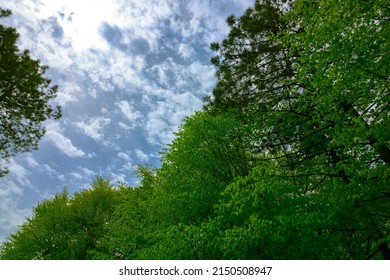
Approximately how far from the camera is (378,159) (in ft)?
36.7

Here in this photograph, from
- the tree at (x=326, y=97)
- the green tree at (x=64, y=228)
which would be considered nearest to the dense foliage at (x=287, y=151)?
the tree at (x=326, y=97)

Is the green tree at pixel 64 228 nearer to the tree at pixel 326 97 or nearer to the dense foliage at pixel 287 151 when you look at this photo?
the dense foliage at pixel 287 151

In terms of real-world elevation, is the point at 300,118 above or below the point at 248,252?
above

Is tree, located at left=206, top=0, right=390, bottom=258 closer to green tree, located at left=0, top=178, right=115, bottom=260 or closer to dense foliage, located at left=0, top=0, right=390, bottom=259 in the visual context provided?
dense foliage, located at left=0, top=0, right=390, bottom=259

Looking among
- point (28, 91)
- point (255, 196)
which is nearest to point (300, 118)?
point (255, 196)

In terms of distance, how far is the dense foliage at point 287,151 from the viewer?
8828 millimetres

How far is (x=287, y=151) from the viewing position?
49.4ft

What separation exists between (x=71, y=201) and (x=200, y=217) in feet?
65.6

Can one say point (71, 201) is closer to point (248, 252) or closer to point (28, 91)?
point (28, 91)

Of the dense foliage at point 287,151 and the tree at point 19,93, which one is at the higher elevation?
the tree at point 19,93

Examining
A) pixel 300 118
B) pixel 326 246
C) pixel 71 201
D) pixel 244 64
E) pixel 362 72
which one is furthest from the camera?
pixel 71 201

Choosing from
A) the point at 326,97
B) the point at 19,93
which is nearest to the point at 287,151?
the point at 326,97

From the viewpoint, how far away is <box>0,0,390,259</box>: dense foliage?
883cm
